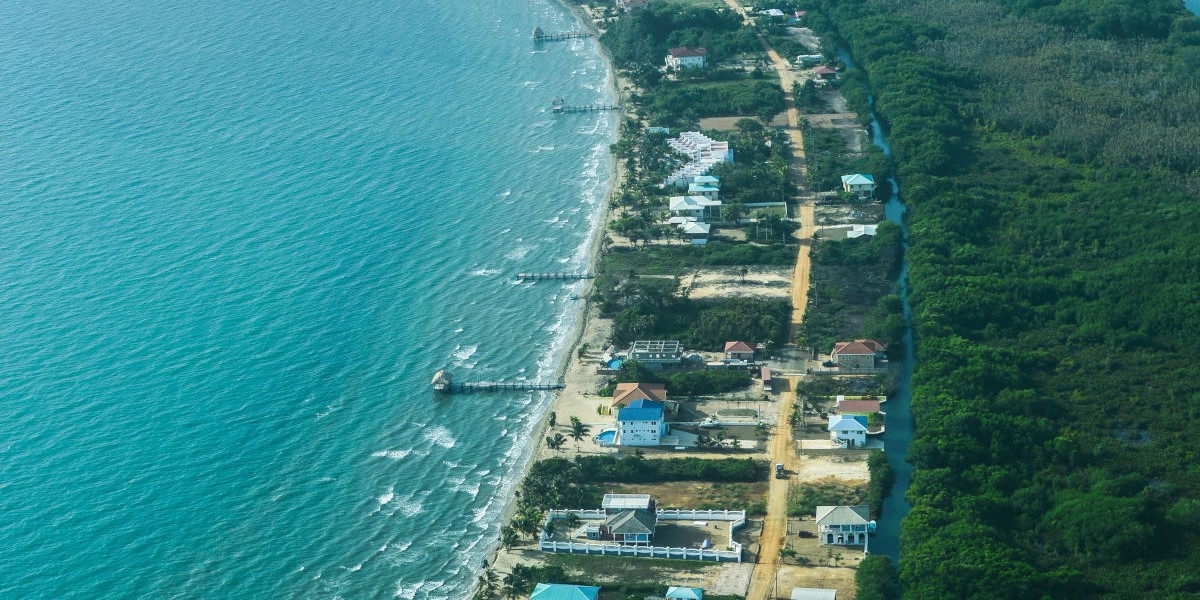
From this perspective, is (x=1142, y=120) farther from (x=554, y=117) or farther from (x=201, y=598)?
(x=201, y=598)

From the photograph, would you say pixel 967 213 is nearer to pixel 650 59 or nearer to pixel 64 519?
pixel 650 59

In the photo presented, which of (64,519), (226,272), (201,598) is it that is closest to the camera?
(201,598)

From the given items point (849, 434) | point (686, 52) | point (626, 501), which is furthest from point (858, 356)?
point (686, 52)

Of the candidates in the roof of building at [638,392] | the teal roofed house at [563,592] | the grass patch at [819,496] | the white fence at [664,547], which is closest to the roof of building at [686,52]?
the roof of building at [638,392]

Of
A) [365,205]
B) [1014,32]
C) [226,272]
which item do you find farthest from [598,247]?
[1014,32]

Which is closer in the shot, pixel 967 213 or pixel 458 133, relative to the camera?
pixel 967 213

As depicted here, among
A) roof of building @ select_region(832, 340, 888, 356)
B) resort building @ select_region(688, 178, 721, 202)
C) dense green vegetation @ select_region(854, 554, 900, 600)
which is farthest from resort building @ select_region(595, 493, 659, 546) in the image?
resort building @ select_region(688, 178, 721, 202)

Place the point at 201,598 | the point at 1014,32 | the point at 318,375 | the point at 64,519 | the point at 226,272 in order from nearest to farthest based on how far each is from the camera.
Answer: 1. the point at 201,598
2. the point at 64,519
3. the point at 318,375
4. the point at 226,272
5. the point at 1014,32
